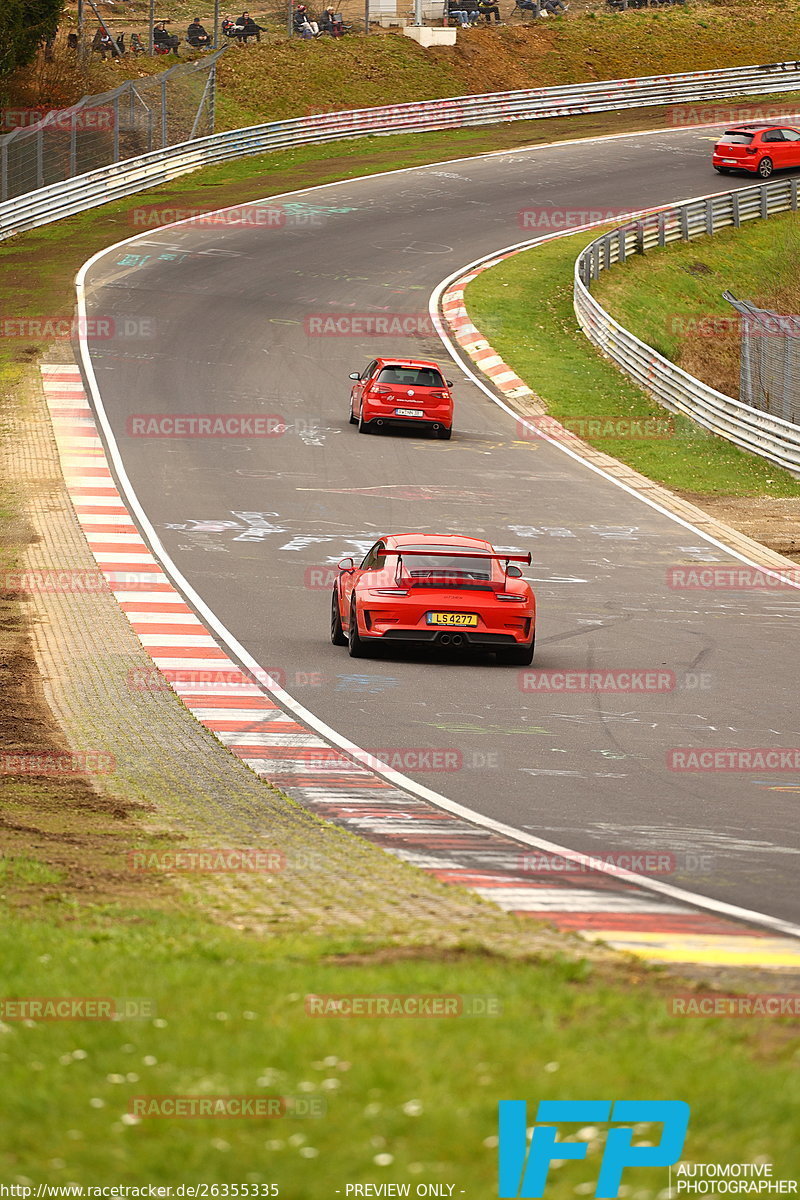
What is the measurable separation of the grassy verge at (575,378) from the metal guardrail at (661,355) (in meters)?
0.31

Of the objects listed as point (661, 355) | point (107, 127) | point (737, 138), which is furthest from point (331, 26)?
point (661, 355)

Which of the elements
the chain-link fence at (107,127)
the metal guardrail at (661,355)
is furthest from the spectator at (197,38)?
the metal guardrail at (661,355)

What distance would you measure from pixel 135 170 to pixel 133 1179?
49.4 metres

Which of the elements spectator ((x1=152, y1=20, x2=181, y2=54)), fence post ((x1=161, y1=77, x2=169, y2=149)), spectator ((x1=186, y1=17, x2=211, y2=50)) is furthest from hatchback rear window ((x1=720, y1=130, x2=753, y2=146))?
spectator ((x1=152, y1=20, x2=181, y2=54))

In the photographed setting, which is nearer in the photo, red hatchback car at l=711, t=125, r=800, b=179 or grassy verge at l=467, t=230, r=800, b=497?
grassy verge at l=467, t=230, r=800, b=497

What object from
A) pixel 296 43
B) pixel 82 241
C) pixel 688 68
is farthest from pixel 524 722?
pixel 688 68

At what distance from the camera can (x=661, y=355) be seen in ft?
126

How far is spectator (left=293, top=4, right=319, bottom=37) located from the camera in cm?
6688

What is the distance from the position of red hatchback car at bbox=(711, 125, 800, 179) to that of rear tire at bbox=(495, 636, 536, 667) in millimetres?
43513

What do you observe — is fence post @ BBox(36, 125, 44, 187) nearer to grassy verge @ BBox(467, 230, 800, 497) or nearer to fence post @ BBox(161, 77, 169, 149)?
fence post @ BBox(161, 77, 169, 149)

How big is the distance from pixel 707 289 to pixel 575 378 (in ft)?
39.4

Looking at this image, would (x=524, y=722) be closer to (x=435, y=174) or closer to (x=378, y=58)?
(x=435, y=174)

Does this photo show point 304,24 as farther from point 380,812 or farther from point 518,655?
point 380,812

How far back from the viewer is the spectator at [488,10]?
71.9 m
